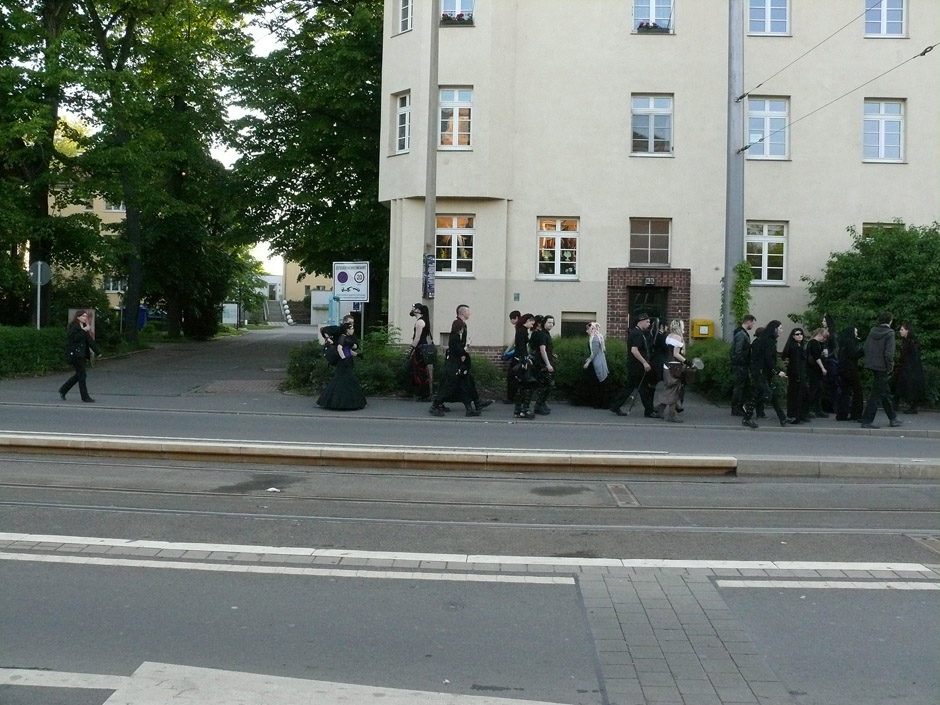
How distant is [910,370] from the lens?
18656 millimetres

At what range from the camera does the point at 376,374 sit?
19.8 meters

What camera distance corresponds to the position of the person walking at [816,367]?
1745cm

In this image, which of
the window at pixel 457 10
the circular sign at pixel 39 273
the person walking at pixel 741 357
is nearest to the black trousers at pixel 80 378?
the circular sign at pixel 39 273

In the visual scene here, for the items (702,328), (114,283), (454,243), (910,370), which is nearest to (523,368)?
(910,370)

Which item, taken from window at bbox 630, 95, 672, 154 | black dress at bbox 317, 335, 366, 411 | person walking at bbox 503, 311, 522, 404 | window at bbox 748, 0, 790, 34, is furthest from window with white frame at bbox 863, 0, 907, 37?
black dress at bbox 317, 335, 366, 411

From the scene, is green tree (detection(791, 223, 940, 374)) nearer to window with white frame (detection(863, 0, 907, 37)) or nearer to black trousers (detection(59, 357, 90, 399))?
window with white frame (detection(863, 0, 907, 37))

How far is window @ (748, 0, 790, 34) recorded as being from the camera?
80.9 ft

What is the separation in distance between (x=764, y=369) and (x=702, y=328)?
808 centimetres

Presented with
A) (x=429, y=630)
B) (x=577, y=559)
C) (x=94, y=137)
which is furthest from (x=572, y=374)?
(x=94, y=137)

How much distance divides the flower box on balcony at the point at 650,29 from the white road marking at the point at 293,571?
2008 centimetres

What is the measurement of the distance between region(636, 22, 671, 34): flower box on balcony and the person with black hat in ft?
32.0

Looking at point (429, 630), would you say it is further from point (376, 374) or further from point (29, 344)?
point (29, 344)

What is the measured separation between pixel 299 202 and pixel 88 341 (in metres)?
13.0

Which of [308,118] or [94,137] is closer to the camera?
[94,137]
